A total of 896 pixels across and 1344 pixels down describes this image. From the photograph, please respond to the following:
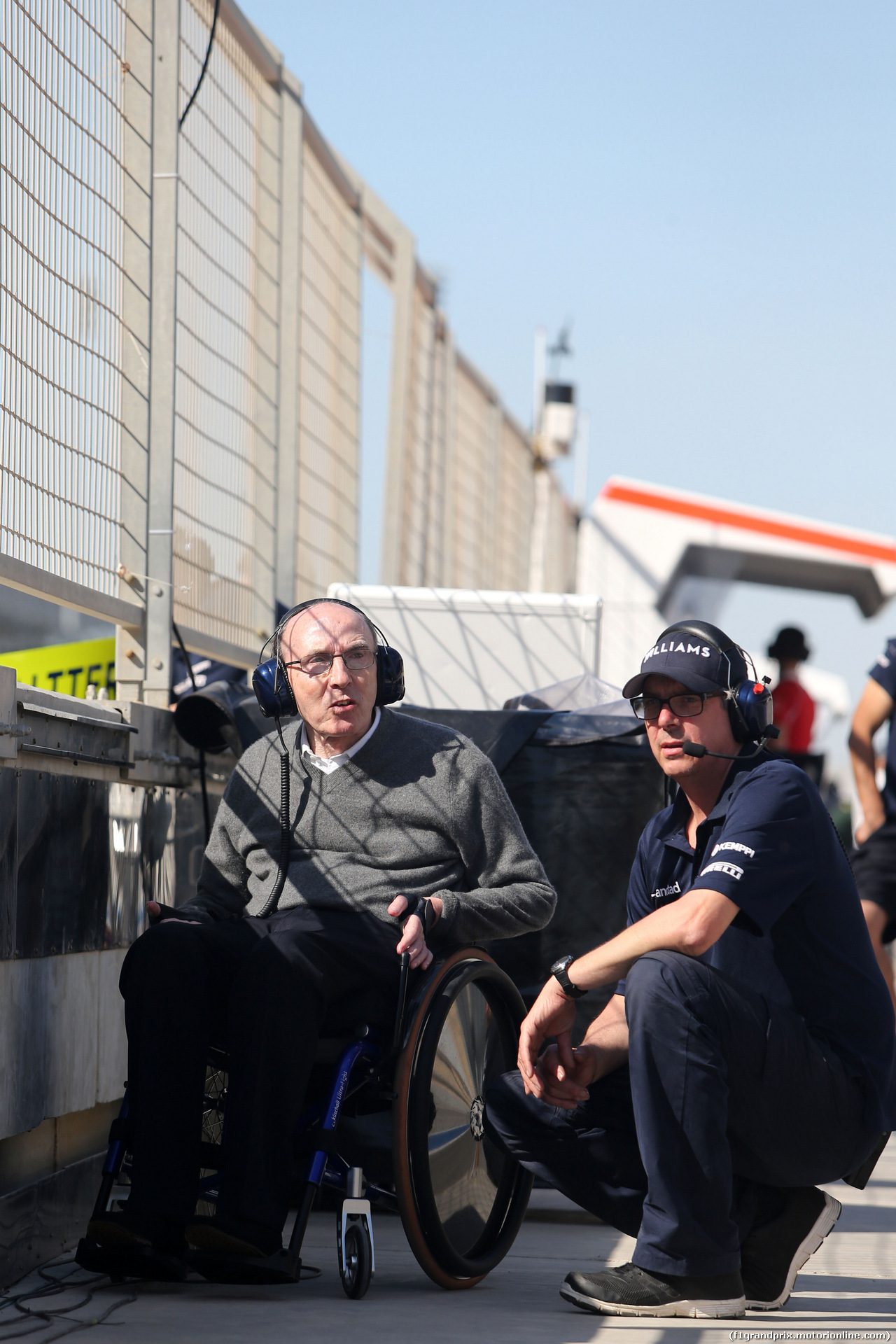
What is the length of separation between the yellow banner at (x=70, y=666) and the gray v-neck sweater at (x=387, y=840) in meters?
1.23

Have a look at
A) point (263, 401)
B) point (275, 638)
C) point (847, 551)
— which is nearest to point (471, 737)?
point (275, 638)

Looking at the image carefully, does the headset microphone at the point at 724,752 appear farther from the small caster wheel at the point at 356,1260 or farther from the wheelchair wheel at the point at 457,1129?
the small caster wheel at the point at 356,1260

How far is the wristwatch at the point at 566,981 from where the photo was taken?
121 inches

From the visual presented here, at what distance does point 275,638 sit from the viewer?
373 centimetres

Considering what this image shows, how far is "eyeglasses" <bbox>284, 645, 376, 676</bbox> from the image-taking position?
3.63 meters

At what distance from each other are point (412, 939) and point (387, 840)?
36 centimetres

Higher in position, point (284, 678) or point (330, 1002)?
point (284, 678)

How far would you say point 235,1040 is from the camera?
3035mm

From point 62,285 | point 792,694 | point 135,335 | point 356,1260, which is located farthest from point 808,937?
point 792,694

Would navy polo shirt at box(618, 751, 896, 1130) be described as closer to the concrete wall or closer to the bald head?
the bald head

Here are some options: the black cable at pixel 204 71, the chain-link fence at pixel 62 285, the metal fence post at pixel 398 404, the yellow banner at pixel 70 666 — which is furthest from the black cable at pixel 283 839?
the metal fence post at pixel 398 404

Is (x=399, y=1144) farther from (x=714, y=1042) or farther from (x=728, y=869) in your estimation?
(x=728, y=869)

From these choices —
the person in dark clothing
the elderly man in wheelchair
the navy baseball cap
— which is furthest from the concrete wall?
the person in dark clothing

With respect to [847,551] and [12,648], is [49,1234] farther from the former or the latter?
[847,551]
